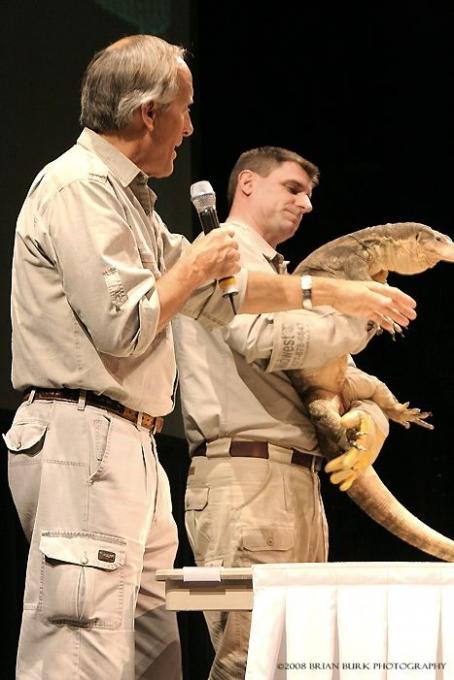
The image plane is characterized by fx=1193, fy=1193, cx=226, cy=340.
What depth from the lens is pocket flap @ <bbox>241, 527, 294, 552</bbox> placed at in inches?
117

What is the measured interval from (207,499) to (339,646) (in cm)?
127

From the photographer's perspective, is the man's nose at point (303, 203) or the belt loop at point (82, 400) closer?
the belt loop at point (82, 400)

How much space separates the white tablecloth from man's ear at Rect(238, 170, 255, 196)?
179 cm

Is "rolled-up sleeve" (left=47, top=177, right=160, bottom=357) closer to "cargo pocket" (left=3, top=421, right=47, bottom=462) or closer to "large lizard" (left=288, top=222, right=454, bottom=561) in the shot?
"cargo pocket" (left=3, top=421, right=47, bottom=462)

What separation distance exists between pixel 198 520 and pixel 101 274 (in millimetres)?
1209

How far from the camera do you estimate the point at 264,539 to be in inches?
118

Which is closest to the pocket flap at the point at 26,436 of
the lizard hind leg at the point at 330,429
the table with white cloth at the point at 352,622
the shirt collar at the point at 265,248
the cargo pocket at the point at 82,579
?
the cargo pocket at the point at 82,579

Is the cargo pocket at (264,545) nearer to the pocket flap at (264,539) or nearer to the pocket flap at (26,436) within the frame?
the pocket flap at (264,539)

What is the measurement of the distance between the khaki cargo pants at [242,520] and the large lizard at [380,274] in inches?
11.8

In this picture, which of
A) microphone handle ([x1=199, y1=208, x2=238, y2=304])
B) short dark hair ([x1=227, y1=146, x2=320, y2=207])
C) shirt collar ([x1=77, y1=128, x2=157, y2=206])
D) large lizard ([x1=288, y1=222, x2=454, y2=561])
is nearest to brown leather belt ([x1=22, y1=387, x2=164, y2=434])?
microphone handle ([x1=199, y1=208, x2=238, y2=304])

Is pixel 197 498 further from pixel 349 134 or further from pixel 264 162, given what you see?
pixel 349 134

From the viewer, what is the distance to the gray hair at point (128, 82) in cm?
228

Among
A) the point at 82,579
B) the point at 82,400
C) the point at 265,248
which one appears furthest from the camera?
the point at 265,248

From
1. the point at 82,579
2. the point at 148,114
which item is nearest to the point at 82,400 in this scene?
the point at 82,579
